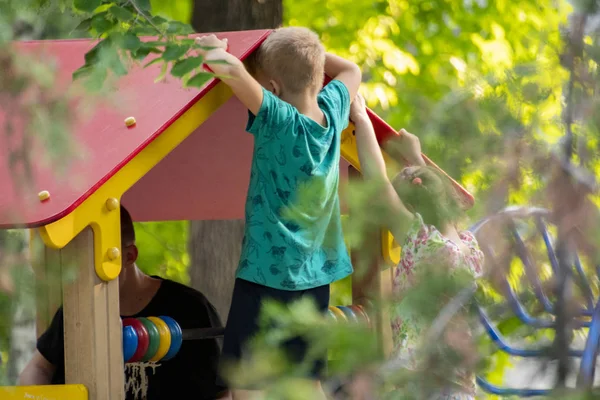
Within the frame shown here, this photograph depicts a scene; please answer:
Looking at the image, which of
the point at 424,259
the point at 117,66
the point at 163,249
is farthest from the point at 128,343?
the point at 163,249

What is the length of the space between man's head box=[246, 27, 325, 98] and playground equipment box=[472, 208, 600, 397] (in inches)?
81.3

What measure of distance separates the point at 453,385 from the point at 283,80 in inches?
88.3

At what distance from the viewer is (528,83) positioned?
143cm

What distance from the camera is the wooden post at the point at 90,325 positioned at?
3086 millimetres

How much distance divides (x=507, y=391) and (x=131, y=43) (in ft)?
3.56

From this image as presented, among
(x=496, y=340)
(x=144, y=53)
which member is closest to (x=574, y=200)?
(x=496, y=340)

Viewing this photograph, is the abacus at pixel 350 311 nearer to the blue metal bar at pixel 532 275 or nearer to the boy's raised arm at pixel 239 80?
the boy's raised arm at pixel 239 80

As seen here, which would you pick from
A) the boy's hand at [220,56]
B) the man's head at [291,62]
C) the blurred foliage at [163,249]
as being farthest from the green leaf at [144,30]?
the blurred foliage at [163,249]

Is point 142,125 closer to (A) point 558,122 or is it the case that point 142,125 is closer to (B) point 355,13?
(A) point 558,122

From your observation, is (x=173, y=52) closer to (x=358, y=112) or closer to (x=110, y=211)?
(x=110, y=211)

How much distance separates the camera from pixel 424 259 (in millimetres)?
1426

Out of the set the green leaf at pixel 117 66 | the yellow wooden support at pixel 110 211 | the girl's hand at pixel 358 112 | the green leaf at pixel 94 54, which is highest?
the green leaf at pixel 94 54

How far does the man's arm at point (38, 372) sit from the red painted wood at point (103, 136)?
1.22m

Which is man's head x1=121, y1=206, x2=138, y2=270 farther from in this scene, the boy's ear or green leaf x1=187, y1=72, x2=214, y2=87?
green leaf x1=187, y1=72, x2=214, y2=87
